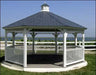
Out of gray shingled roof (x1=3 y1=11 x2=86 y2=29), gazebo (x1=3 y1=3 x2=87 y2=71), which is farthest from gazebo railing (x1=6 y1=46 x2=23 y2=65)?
gray shingled roof (x1=3 y1=11 x2=86 y2=29)

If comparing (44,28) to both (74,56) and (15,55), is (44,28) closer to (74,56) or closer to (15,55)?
(15,55)

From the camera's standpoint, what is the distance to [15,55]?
11.9 metres

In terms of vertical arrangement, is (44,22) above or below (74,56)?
above

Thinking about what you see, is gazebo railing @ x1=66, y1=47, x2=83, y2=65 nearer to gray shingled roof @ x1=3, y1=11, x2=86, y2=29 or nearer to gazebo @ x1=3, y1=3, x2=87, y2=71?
gazebo @ x1=3, y1=3, x2=87, y2=71

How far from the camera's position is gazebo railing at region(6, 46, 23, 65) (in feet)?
37.6

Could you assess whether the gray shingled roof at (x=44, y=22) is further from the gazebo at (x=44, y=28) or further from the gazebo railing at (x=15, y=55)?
the gazebo railing at (x=15, y=55)

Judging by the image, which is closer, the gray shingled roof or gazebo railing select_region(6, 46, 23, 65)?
the gray shingled roof

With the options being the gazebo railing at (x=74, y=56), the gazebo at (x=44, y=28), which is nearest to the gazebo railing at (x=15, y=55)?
the gazebo at (x=44, y=28)

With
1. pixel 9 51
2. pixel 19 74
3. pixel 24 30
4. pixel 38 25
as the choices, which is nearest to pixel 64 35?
pixel 38 25

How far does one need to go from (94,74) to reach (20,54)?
17.0 ft

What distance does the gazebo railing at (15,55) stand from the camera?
1145 centimetres

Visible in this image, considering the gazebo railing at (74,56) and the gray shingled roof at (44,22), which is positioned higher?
the gray shingled roof at (44,22)

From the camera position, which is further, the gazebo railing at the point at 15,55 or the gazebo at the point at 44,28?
the gazebo railing at the point at 15,55

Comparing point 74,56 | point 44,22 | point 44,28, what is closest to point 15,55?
point 44,28
